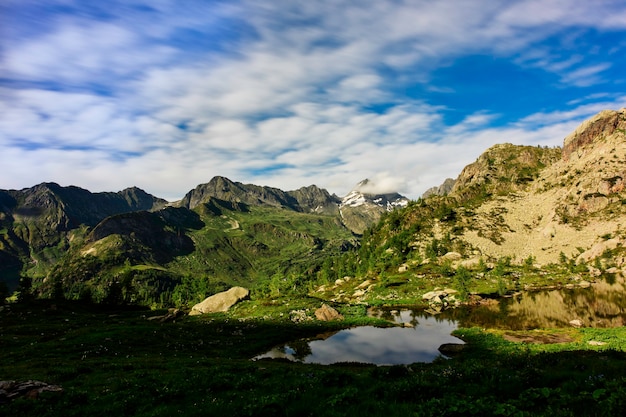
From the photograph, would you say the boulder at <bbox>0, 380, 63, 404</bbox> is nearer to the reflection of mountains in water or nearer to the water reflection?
the water reflection

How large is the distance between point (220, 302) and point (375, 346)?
79166 mm

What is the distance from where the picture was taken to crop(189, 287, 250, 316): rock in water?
112 metres

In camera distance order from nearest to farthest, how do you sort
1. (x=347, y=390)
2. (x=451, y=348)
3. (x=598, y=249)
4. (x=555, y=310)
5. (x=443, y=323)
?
(x=347, y=390) → (x=451, y=348) → (x=443, y=323) → (x=555, y=310) → (x=598, y=249)

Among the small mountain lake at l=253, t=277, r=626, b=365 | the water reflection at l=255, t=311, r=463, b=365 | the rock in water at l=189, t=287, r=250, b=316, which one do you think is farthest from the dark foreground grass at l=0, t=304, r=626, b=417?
the rock in water at l=189, t=287, r=250, b=316

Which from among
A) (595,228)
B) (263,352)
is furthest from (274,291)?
(595,228)

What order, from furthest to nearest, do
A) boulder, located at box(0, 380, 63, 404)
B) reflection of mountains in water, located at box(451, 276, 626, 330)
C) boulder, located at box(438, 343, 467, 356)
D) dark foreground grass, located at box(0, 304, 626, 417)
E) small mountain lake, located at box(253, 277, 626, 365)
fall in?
reflection of mountains in water, located at box(451, 276, 626, 330) → small mountain lake, located at box(253, 277, 626, 365) → boulder, located at box(438, 343, 467, 356) → boulder, located at box(0, 380, 63, 404) → dark foreground grass, located at box(0, 304, 626, 417)

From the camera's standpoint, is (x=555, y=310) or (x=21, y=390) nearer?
(x=21, y=390)

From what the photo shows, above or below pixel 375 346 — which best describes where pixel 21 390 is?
above

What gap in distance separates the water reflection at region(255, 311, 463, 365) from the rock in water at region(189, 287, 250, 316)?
205 ft

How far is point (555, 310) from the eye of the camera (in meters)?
74.8

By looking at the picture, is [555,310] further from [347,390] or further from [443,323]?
[347,390]

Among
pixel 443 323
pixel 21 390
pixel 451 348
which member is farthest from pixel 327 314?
pixel 21 390

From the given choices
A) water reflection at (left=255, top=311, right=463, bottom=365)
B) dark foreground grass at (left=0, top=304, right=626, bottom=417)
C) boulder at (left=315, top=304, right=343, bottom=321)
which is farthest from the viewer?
boulder at (left=315, top=304, right=343, bottom=321)

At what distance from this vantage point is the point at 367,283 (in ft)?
469
